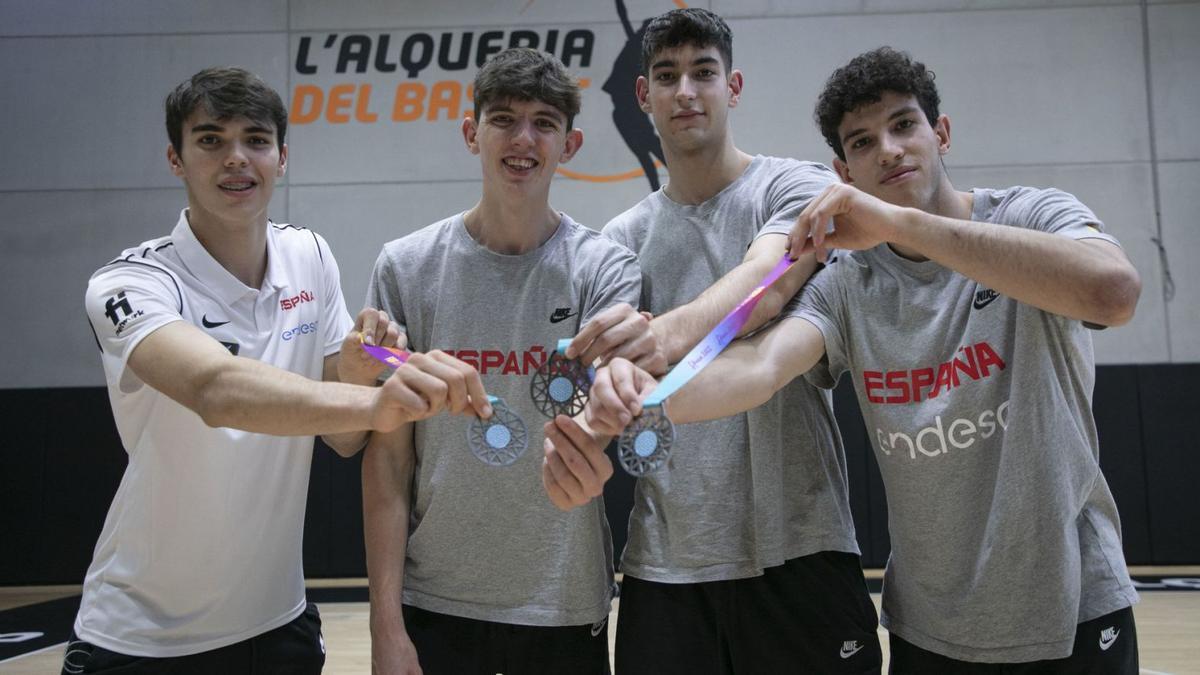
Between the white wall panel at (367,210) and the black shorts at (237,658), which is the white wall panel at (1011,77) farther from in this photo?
the black shorts at (237,658)

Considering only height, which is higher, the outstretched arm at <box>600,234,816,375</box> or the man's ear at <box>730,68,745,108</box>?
the man's ear at <box>730,68,745,108</box>

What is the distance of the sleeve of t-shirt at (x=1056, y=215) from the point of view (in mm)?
2434

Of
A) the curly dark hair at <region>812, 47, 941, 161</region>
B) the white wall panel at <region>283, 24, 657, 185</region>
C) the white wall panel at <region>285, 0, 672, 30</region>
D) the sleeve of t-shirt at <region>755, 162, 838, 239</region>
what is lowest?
the sleeve of t-shirt at <region>755, 162, 838, 239</region>

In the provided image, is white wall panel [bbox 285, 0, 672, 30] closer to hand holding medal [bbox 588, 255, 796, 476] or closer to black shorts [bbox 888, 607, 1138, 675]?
hand holding medal [bbox 588, 255, 796, 476]

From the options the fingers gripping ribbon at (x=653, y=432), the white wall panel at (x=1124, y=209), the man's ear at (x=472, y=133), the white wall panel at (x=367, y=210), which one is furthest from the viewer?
the white wall panel at (x=367, y=210)

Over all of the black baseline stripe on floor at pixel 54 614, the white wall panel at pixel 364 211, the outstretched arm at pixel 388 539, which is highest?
the white wall panel at pixel 364 211

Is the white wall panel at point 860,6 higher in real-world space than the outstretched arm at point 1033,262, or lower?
higher

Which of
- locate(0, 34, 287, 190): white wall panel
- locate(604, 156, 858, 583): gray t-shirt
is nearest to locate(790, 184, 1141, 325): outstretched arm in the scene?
locate(604, 156, 858, 583): gray t-shirt

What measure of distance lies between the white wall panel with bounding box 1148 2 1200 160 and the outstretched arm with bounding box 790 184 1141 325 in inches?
344

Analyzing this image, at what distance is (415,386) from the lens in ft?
7.06

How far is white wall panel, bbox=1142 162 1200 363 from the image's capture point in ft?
30.9

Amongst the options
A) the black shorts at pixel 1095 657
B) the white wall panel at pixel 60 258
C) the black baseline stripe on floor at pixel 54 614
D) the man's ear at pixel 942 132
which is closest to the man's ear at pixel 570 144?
the man's ear at pixel 942 132

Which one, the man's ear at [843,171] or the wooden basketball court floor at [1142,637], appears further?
the wooden basketball court floor at [1142,637]

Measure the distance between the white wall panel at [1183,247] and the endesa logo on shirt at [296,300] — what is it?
9.14 metres
